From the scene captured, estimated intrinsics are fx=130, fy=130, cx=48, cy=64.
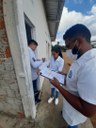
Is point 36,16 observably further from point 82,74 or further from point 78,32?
point 82,74

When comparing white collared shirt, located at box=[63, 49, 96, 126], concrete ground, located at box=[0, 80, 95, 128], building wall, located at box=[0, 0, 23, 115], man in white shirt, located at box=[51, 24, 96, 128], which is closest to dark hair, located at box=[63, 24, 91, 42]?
man in white shirt, located at box=[51, 24, 96, 128]

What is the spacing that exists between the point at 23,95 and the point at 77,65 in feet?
4.90

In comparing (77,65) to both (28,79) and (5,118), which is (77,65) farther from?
(5,118)

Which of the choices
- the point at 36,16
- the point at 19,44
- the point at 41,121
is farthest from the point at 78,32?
the point at 36,16

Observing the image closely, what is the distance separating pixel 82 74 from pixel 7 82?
168 cm

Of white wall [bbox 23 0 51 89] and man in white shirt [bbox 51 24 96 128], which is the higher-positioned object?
white wall [bbox 23 0 51 89]

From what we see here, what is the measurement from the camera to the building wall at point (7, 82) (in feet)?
6.79

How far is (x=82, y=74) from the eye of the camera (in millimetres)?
1124

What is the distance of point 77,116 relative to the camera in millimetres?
1657

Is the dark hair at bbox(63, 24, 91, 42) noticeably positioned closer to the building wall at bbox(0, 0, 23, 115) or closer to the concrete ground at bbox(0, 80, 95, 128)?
the building wall at bbox(0, 0, 23, 115)

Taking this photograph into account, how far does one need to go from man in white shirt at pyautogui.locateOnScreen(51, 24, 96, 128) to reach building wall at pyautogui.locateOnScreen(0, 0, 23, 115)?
107cm

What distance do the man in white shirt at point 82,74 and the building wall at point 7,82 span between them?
1.07m

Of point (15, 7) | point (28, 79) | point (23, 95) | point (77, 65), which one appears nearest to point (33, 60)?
point (28, 79)

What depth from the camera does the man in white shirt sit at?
1.07 meters
